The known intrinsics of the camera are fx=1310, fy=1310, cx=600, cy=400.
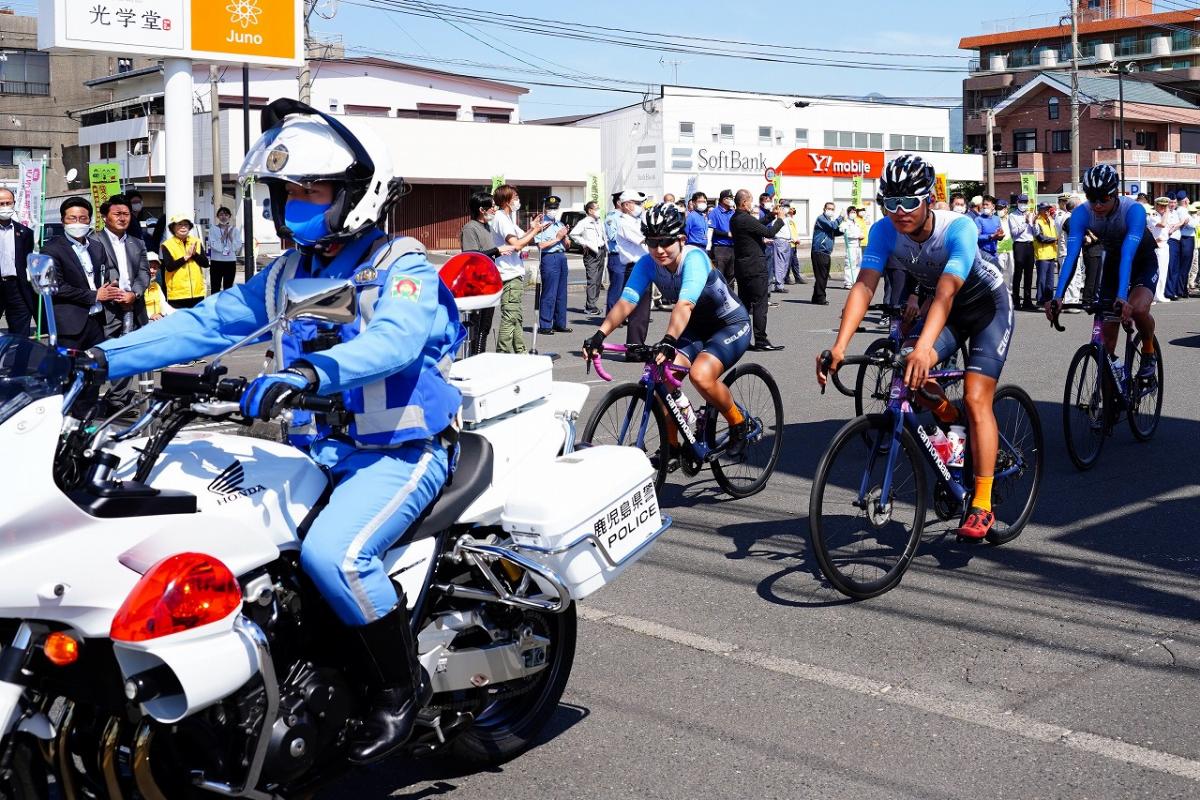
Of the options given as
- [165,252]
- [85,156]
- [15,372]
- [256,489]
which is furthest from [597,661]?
[85,156]

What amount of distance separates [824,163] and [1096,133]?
39268mm

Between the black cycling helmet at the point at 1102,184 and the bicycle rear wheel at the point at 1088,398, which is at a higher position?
the black cycling helmet at the point at 1102,184

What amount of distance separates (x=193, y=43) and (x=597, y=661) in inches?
732

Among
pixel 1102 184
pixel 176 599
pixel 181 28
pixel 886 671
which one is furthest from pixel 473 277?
pixel 181 28

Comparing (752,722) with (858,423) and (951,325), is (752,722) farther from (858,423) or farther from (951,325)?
(951,325)

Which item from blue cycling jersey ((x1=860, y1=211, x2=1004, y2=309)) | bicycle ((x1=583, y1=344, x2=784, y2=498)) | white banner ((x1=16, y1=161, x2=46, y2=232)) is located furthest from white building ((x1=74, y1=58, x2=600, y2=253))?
blue cycling jersey ((x1=860, y1=211, x2=1004, y2=309))

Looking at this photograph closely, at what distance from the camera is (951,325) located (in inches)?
269

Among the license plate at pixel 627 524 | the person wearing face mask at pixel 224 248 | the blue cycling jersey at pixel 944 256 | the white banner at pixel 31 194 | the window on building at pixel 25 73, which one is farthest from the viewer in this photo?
the window on building at pixel 25 73

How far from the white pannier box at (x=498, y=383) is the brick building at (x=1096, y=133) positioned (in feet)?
258

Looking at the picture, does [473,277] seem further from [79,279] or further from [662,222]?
[79,279]

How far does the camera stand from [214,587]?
2.94 m

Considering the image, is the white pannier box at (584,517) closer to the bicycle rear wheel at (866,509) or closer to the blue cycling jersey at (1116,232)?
the bicycle rear wheel at (866,509)

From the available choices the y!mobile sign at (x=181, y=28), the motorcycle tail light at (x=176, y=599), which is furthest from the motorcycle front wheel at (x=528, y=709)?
the y!mobile sign at (x=181, y=28)

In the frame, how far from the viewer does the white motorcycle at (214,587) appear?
2801 mm
